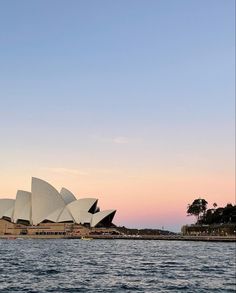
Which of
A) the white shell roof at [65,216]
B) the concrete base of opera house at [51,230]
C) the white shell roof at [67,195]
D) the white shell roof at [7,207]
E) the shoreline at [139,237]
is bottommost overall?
the shoreline at [139,237]

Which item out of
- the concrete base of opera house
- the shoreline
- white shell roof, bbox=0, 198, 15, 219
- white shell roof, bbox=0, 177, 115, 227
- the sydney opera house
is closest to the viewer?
the shoreline

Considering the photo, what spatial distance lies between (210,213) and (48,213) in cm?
5777

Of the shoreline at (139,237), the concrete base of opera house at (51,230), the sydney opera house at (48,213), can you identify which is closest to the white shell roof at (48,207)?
the sydney opera house at (48,213)

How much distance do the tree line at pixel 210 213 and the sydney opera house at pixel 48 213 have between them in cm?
3176

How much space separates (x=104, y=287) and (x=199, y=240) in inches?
3789

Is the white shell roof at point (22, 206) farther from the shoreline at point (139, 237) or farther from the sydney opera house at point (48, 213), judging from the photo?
the shoreline at point (139, 237)

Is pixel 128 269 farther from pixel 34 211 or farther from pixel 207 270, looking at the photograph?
pixel 34 211

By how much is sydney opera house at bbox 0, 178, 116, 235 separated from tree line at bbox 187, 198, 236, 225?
31764mm

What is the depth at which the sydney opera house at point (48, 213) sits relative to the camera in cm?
13950

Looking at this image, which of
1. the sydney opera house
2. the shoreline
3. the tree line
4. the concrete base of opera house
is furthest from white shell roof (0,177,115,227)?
the tree line

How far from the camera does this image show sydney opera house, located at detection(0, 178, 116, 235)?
140m

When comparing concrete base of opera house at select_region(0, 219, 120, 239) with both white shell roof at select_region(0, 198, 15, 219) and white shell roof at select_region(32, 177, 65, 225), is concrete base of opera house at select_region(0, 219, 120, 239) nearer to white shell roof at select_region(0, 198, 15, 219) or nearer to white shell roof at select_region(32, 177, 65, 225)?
→ white shell roof at select_region(0, 198, 15, 219)

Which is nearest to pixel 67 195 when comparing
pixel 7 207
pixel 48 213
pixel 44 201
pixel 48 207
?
pixel 48 213

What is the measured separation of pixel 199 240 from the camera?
397ft
